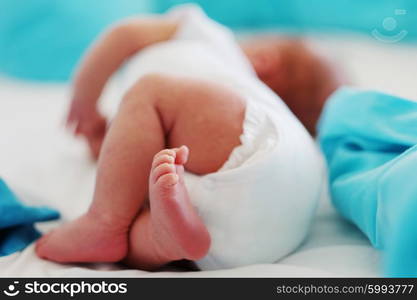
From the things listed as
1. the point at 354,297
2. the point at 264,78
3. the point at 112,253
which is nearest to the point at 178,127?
the point at 112,253

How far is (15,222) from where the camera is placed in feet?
2.27

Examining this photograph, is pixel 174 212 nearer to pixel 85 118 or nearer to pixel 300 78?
pixel 85 118

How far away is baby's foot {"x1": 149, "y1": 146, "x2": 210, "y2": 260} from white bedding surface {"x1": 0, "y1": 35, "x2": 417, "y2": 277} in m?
0.03

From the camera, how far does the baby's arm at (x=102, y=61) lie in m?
0.98

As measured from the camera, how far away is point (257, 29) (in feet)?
5.65

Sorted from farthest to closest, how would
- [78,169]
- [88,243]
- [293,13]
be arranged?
1. [293,13]
2. [78,169]
3. [88,243]

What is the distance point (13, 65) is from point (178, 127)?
40.7 inches

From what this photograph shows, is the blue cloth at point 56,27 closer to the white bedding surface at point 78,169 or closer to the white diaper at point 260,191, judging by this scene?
the white bedding surface at point 78,169

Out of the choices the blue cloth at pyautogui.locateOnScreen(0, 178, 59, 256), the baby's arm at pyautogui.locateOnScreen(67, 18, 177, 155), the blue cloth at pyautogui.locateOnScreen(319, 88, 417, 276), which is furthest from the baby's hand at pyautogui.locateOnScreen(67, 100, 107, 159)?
the blue cloth at pyautogui.locateOnScreen(319, 88, 417, 276)

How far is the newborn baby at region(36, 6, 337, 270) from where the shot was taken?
57 centimetres

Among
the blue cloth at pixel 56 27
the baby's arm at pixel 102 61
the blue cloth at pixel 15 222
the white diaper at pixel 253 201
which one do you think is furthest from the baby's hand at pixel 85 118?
the blue cloth at pixel 56 27

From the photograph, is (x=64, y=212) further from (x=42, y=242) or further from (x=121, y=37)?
(x=121, y=37)

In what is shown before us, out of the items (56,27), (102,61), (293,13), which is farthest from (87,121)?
(293,13)

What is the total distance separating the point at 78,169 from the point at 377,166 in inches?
19.3
